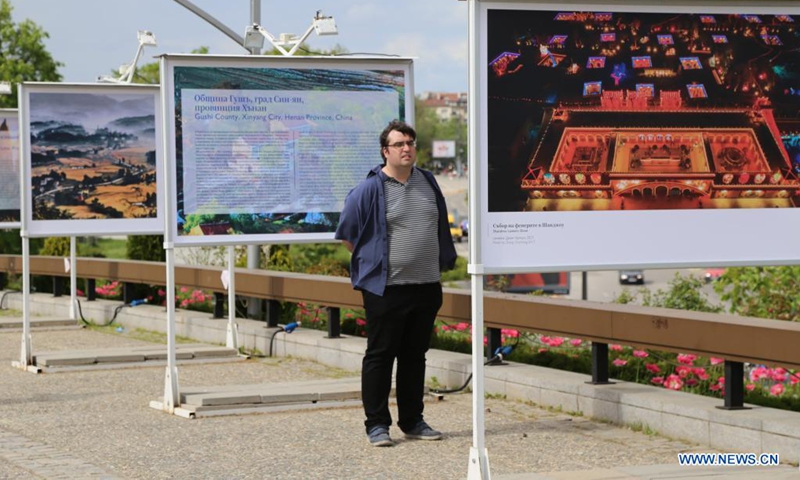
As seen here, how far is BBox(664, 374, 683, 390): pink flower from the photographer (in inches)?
435

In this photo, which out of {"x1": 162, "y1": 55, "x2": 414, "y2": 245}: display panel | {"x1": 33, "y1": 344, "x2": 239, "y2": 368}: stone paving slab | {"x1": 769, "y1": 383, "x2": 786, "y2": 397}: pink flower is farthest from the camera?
{"x1": 33, "y1": 344, "x2": 239, "y2": 368}: stone paving slab

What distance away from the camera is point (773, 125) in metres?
7.98

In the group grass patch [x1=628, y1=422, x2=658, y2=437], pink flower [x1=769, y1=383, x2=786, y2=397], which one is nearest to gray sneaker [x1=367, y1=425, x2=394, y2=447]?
grass patch [x1=628, y1=422, x2=658, y2=437]

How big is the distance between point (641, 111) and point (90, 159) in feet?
32.6

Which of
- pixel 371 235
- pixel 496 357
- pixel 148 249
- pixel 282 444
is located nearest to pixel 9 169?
pixel 148 249

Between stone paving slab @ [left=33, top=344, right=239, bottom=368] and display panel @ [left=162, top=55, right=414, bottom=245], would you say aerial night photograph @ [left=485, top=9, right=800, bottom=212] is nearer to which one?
display panel @ [left=162, top=55, right=414, bottom=245]

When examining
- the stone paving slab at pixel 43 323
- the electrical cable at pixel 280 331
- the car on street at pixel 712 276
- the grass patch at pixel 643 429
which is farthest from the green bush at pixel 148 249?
the grass patch at pixel 643 429

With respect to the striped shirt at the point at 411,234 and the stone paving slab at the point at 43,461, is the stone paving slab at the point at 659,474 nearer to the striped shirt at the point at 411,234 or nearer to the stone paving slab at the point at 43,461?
the striped shirt at the point at 411,234

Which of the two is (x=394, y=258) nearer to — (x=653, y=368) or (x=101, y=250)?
(x=653, y=368)

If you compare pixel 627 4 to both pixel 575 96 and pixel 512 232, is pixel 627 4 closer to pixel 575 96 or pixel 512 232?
pixel 575 96

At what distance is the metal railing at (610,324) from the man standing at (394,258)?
147cm

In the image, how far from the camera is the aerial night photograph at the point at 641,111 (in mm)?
7672

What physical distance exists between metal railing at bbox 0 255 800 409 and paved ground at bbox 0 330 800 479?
61 centimetres

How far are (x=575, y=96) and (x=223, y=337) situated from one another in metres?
9.62
